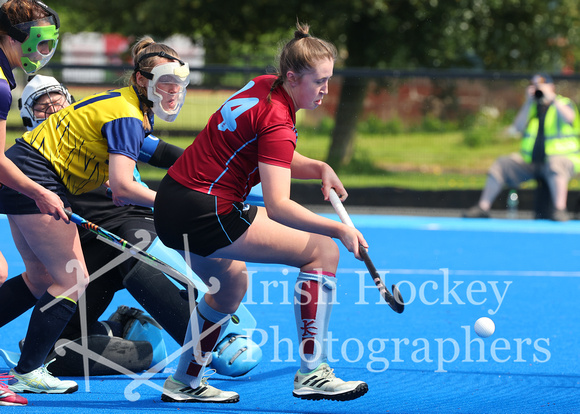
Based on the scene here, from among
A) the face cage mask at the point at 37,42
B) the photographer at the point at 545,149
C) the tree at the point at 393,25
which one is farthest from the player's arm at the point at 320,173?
the tree at the point at 393,25

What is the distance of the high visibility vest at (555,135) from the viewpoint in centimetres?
1102

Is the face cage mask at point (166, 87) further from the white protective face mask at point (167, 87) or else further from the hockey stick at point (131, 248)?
the hockey stick at point (131, 248)

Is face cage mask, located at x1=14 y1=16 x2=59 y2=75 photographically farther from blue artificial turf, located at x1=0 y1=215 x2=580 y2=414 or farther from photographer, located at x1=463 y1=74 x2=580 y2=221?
photographer, located at x1=463 y1=74 x2=580 y2=221

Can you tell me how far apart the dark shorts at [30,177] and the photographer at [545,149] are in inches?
335

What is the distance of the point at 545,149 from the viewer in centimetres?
1105

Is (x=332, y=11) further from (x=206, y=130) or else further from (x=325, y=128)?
(x=206, y=130)

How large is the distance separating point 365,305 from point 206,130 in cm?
299

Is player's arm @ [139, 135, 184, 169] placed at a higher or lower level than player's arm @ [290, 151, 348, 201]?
higher

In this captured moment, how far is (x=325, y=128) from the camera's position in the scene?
40.1 feet

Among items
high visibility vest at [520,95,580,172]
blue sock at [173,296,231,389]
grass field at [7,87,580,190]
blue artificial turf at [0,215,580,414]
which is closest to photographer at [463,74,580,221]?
high visibility vest at [520,95,580,172]

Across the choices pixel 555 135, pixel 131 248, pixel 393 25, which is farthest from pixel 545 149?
pixel 131 248

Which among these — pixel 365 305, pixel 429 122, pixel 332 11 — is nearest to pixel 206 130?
pixel 365 305

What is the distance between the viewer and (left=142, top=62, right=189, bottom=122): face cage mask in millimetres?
3758

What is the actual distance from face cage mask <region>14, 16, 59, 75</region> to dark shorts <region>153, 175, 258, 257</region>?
89 centimetres
